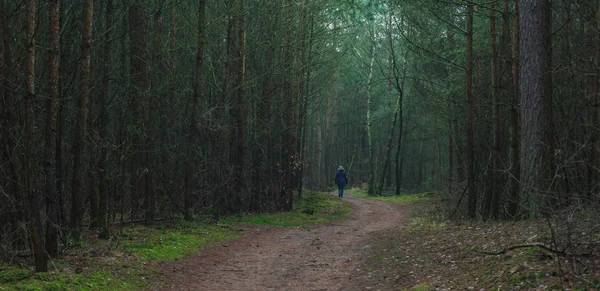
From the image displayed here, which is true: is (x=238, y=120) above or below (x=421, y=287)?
above

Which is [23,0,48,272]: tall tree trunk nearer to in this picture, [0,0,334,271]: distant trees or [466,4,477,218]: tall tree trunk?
[0,0,334,271]: distant trees

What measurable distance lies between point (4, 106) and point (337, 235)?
9.41 metres

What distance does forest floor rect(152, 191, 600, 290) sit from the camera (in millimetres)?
6285

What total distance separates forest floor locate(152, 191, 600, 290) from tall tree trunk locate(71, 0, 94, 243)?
70.3 inches

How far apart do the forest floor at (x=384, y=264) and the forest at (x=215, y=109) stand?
66cm

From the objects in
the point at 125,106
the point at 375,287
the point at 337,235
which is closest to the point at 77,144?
the point at 125,106

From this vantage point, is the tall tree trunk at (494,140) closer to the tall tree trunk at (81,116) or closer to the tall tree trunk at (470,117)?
the tall tree trunk at (470,117)

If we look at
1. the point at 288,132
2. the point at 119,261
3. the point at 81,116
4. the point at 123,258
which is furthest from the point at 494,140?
the point at 81,116

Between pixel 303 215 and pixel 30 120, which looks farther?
pixel 303 215

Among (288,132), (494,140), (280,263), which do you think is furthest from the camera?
(288,132)

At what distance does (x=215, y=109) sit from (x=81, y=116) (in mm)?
8235

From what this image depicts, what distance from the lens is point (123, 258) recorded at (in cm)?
905

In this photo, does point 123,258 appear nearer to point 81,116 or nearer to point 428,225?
point 81,116

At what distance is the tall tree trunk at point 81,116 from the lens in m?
8.80
